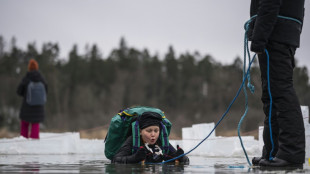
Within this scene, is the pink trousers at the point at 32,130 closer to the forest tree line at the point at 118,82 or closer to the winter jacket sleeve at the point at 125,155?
the winter jacket sleeve at the point at 125,155

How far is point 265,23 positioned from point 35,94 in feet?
25.4

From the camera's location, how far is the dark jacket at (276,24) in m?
4.62

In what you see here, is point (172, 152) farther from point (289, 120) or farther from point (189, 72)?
point (189, 72)

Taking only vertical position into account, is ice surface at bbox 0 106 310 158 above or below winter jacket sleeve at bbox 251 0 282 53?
below

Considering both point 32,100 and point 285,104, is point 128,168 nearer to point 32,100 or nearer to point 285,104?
point 285,104

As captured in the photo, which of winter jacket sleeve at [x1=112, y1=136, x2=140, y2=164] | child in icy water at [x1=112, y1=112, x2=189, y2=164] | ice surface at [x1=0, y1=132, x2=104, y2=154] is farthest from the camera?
ice surface at [x1=0, y1=132, x2=104, y2=154]

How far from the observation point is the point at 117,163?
5555 millimetres

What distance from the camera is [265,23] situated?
4617mm

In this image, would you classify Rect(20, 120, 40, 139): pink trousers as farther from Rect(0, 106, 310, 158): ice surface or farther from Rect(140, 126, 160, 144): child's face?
Rect(140, 126, 160, 144): child's face

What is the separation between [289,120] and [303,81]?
25631 mm

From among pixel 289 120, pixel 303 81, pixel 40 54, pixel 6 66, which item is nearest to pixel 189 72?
pixel 40 54

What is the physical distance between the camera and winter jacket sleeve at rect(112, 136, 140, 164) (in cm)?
534

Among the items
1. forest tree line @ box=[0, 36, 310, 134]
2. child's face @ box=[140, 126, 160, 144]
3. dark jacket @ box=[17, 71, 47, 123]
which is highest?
forest tree line @ box=[0, 36, 310, 134]

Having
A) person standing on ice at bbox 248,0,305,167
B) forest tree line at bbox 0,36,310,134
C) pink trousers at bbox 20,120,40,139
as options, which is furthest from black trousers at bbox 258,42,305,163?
forest tree line at bbox 0,36,310,134
